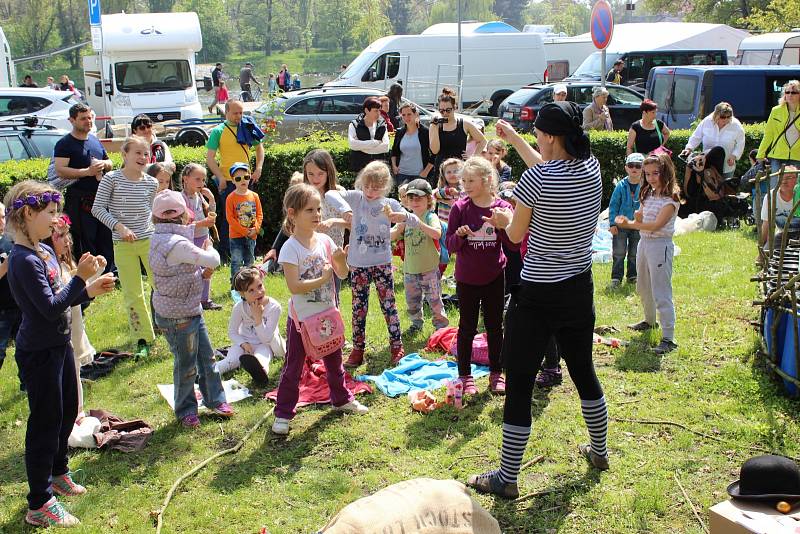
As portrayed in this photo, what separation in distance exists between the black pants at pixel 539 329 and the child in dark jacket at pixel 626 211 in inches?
150

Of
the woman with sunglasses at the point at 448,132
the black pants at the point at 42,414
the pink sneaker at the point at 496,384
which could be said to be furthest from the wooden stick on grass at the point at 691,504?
the woman with sunglasses at the point at 448,132

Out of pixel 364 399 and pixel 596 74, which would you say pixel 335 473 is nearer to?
pixel 364 399

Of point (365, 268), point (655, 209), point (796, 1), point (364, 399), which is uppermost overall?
point (796, 1)

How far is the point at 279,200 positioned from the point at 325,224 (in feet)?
17.8

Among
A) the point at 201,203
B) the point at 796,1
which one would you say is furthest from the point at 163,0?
the point at 201,203

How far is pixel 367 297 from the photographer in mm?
6812

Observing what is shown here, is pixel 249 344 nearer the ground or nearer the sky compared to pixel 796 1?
nearer the ground

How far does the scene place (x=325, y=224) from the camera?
5.96 meters

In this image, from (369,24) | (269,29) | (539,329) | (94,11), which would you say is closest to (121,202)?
(539,329)

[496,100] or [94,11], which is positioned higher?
[94,11]

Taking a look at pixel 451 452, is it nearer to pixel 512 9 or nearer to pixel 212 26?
pixel 212 26

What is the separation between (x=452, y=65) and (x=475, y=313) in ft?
65.0

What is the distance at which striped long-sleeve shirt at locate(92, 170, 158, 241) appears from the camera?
23.6ft

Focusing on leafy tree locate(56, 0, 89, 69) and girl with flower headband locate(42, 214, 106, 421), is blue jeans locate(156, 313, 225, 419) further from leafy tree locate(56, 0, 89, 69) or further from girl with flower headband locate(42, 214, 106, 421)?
leafy tree locate(56, 0, 89, 69)
